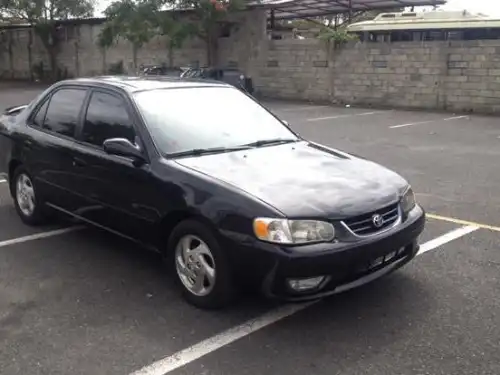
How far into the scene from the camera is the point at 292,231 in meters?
3.48

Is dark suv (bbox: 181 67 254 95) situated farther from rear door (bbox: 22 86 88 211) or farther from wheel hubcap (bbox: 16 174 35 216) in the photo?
rear door (bbox: 22 86 88 211)

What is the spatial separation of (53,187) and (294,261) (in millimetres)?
2746

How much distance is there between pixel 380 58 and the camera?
20062 millimetres

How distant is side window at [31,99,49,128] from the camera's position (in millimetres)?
5613

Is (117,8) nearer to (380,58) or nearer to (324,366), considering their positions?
(380,58)

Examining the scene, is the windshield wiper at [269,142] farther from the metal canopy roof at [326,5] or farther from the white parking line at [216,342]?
the metal canopy roof at [326,5]

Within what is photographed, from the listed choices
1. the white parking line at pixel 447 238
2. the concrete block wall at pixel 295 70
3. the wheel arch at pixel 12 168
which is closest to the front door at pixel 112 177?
the wheel arch at pixel 12 168

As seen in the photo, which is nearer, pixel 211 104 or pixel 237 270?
pixel 237 270

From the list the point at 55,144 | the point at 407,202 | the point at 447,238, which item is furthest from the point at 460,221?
the point at 55,144

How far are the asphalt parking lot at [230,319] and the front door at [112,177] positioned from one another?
419 millimetres

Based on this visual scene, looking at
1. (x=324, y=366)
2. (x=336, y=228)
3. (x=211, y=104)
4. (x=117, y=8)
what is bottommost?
(x=324, y=366)

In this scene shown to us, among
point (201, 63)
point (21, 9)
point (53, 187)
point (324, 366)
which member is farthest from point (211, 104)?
point (21, 9)

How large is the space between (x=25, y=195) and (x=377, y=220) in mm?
3662

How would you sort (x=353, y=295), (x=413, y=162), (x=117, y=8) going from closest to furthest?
1. (x=353, y=295)
2. (x=413, y=162)
3. (x=117, y=8)
